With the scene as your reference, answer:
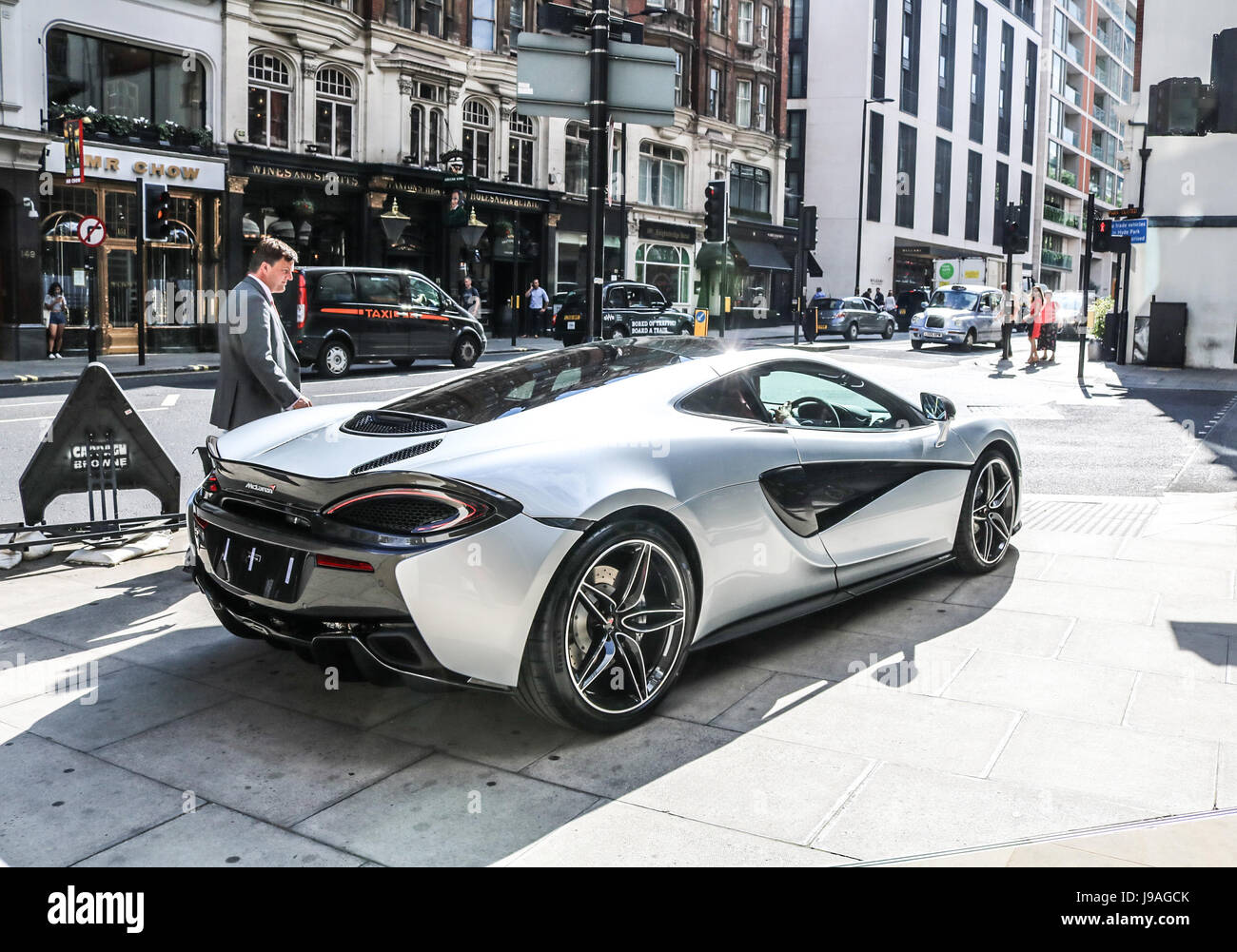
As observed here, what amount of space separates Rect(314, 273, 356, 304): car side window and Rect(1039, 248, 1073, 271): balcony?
225 ft

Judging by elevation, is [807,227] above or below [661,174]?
below

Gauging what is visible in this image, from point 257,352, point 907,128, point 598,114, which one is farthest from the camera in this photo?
point 907,128

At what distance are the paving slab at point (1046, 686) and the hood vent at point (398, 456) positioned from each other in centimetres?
213

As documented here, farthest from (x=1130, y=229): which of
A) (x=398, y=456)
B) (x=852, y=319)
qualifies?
(x=398, y=456)

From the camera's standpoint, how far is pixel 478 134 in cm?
3384

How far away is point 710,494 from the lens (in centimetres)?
428

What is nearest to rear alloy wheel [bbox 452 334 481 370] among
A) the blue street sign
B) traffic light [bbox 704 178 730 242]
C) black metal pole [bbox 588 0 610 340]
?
traffic light [bbox 704 178 730 242]

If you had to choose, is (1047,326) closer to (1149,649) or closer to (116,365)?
(116,365)

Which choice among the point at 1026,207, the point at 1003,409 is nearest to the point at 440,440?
the point at 1003,409

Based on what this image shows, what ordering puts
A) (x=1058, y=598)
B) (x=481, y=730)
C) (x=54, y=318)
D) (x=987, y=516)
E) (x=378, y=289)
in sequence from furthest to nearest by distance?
(x=54, y=318), (x=378, y=289), (x=987, y=516), (x=1058, y=598), (x=481, y=730)

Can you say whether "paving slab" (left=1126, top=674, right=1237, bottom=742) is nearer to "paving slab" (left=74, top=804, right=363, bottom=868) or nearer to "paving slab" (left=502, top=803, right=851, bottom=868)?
"paving slab" (left=502, top=803, right=851, bottom=868)

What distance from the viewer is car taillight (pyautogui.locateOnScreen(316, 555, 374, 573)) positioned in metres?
3.58

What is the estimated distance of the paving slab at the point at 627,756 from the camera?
3.61 m

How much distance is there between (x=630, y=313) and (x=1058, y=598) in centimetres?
2151
